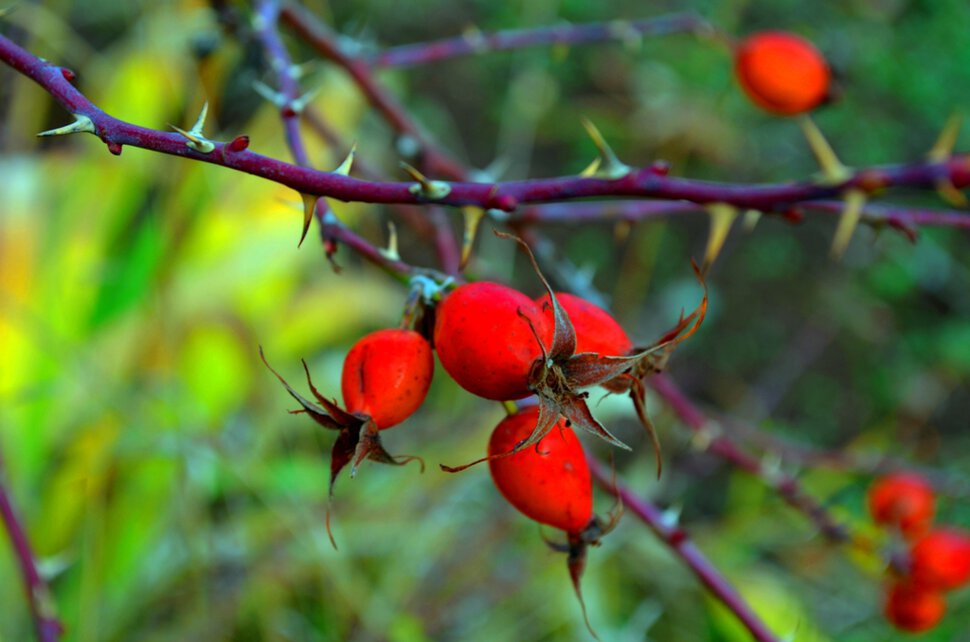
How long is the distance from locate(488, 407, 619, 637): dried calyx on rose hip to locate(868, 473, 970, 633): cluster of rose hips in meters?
0.74

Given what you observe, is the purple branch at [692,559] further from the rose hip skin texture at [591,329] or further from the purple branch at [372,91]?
the purple branch at [372,91]

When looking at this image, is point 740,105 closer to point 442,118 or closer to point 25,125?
point 442,118

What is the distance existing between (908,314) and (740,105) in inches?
34.0

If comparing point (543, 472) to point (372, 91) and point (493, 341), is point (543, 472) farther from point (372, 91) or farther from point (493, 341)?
point (372, 91)

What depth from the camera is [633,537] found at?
2.19 meters

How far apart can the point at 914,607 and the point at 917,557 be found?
0.27 feet

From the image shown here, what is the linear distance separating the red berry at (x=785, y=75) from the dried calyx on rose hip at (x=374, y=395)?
2.55ft

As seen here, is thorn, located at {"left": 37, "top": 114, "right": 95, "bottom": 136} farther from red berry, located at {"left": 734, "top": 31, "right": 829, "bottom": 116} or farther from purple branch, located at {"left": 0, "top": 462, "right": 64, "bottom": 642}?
red berry, located at {"left": 734, "top": 31, "right": 829, "bottom": 116}

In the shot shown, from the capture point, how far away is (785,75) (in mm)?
1194

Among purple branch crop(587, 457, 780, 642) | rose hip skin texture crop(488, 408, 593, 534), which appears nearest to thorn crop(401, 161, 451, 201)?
rose hip skin texture crop(488, 408, 593, 534)

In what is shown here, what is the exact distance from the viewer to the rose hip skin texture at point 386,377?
0.65 m

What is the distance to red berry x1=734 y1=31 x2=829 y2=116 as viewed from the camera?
119cm

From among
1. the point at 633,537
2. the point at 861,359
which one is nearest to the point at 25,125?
the point at 633,537

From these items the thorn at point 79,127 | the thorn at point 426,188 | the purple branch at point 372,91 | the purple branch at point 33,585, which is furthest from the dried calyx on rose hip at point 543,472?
the purple branch at point 372,91
